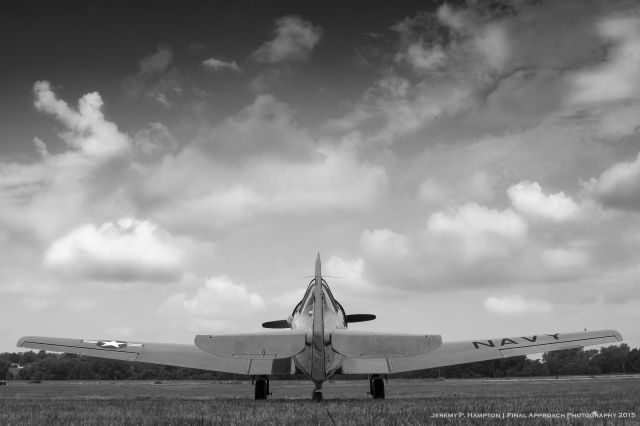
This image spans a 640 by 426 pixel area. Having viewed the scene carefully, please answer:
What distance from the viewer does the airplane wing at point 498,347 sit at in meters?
15.6

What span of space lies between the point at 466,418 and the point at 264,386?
9841mm

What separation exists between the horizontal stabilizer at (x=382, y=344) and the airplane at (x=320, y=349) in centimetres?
2

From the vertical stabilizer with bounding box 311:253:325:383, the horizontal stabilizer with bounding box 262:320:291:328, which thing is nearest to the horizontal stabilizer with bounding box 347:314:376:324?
the horizontal stabilizer with bounding box 262:320:291:328

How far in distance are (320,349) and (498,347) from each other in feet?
19.9

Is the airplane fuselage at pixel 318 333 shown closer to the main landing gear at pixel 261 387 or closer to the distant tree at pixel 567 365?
the main landing gear at pixel 261 387

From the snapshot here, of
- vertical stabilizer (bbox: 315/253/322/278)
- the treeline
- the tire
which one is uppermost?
vertical stabilizer (bbox: 315/253/322/278)

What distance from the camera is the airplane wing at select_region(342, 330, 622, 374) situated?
15594 millimetres

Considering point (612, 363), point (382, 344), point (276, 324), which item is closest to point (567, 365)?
point (612, 363)

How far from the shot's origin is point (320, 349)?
1246 centimetres

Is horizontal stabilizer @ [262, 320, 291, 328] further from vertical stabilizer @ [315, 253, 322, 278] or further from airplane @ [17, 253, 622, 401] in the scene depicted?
vertical stabilizer @ [315, 253, 322, 278]

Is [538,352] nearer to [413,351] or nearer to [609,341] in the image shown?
[609,341]

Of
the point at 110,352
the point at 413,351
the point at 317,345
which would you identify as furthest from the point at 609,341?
the point at 110,352

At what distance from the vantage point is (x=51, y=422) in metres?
7.00

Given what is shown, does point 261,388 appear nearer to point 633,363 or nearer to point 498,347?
point 498,347
